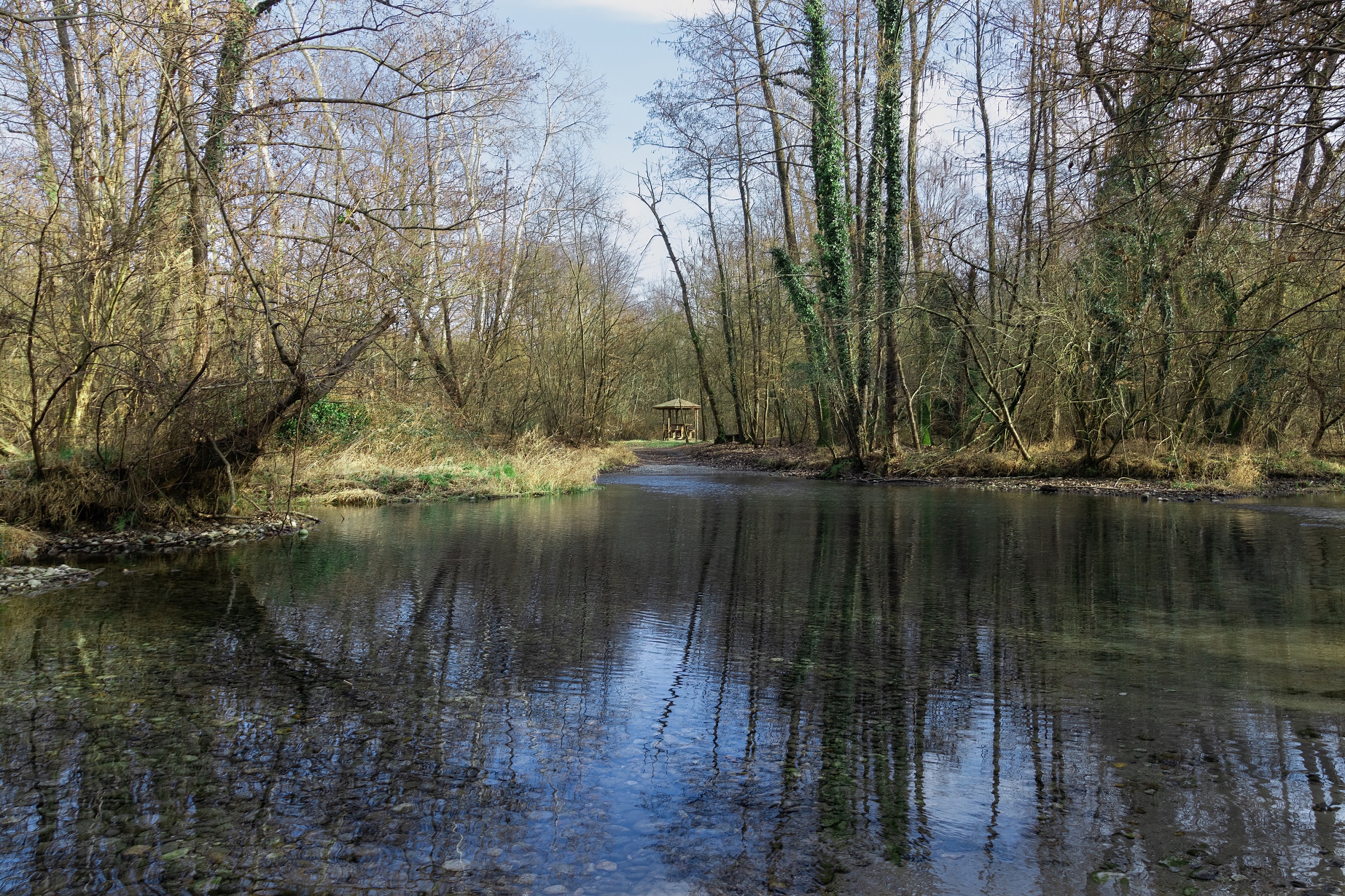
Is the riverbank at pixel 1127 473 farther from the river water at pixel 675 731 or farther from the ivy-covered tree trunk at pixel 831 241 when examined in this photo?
the river water at pixel 675 731

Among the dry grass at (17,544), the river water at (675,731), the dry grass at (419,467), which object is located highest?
the dry grass at (419,467)

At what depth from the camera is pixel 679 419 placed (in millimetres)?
62844

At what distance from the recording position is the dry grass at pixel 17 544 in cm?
917

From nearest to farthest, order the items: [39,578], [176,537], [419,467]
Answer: [39,578]
[176,537]
[419,467]

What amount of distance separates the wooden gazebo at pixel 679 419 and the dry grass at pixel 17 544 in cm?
4595

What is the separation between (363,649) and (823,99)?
2129 cm

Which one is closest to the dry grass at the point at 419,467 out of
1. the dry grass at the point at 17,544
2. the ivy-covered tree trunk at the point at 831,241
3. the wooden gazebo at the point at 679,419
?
the dry grass at the point at 17,544

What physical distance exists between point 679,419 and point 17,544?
5388 centimetres

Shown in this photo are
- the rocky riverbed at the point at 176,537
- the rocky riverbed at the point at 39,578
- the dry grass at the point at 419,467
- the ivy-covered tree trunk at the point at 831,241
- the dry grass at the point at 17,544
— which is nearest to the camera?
the rocky riverbed at the point at 39,578

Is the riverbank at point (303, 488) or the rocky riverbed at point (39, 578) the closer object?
the rocky riverbed at point (39, 578)

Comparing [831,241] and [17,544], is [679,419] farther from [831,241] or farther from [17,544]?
[17,544]

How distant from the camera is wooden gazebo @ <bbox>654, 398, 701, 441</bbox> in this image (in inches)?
2219

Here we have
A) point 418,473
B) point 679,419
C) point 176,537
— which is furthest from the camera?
point 679,419

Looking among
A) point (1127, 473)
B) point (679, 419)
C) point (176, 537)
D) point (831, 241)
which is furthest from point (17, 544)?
point (679, 419)
